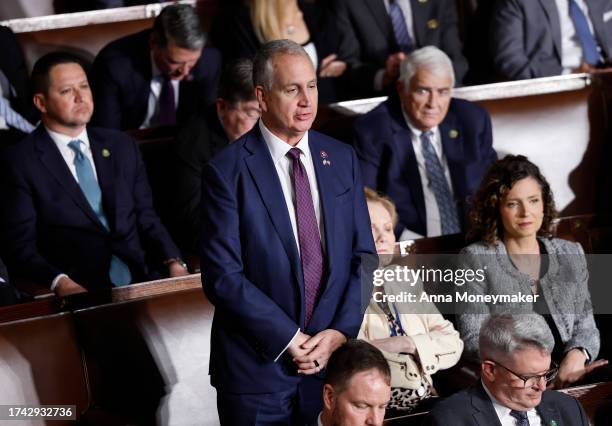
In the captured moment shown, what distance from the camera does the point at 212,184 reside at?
1.48 meters

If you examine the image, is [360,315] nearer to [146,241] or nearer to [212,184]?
[212,184]

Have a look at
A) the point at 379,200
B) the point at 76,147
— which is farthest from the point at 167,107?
the point at 379,200

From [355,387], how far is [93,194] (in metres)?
1.05

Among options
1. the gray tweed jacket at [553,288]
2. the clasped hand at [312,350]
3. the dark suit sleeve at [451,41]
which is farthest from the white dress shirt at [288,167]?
the dark suit sleeve at [451,41]

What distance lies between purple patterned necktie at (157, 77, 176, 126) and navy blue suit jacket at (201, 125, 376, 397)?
50.5 inches

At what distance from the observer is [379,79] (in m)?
2.83

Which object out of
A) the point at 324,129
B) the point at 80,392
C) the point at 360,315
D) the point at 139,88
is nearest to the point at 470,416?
the point at 360,315

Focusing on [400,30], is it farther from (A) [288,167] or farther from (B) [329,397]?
(B) [329,397]

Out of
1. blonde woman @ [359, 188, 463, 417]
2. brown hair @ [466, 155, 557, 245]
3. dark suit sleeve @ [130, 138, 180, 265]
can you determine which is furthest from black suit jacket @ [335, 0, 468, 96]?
blonde woman @ [359, 188, 463, 417]

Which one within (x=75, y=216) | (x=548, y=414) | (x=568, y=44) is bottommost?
(x=548, y=414)

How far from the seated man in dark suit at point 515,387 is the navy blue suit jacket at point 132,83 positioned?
1.32 m

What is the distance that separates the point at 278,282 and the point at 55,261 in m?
0.93

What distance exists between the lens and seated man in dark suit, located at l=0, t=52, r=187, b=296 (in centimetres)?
220

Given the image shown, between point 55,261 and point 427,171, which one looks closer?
point 55,261
